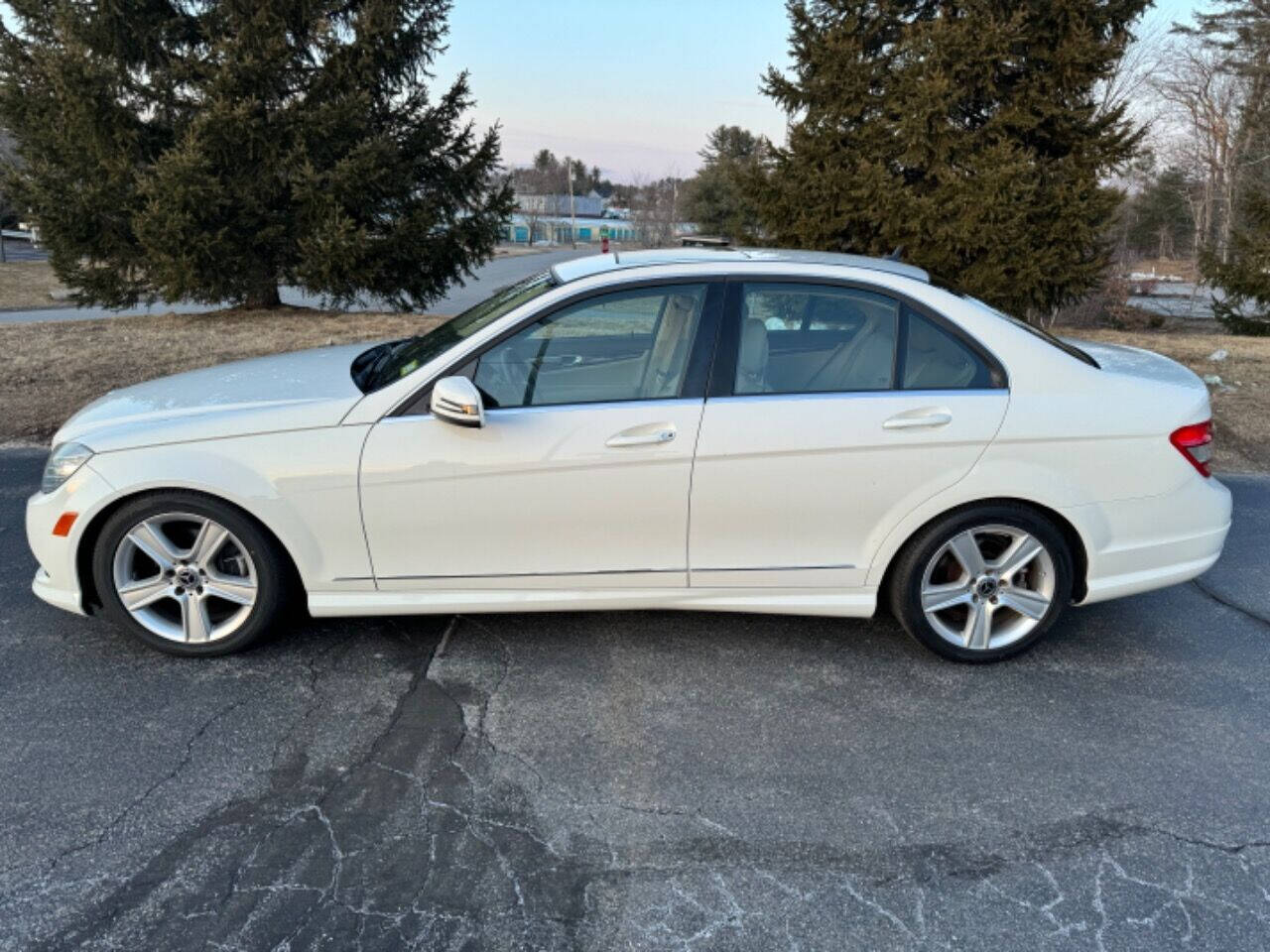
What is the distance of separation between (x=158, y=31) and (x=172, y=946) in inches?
519

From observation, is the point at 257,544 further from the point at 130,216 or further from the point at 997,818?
the point at 130,216

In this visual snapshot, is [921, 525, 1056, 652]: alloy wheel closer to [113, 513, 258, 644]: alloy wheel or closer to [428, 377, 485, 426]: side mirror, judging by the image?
[428, 377, 485, 426]: side mirror

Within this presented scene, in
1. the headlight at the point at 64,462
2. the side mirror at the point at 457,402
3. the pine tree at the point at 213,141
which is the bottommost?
the headlight at the point at 64,462

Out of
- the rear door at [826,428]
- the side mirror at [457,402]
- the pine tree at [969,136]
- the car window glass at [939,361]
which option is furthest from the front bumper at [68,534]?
the pine tree at [969,136]

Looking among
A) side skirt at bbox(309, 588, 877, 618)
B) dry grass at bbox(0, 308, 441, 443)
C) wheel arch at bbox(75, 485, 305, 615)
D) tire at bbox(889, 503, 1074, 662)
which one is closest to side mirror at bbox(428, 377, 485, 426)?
side skirt at bbox(309, 588, 877, 618)

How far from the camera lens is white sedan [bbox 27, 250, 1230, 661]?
3.33 metres

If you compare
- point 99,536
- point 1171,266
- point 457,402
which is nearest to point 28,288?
point 99,536

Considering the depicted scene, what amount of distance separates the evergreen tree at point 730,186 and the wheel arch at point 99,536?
40.0 feet

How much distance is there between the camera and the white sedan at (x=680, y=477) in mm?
3328

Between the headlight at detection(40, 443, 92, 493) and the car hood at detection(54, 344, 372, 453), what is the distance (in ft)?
0.11

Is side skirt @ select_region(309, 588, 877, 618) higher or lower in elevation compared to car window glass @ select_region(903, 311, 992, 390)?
lower

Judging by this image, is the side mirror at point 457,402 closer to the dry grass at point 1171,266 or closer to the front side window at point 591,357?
the front side window at point 591,357

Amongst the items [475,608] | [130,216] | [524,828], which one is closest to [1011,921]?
[524,828]

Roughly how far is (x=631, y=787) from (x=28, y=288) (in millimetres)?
27300
